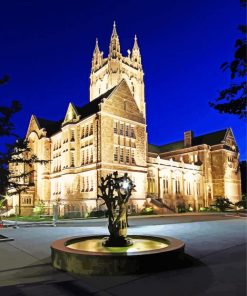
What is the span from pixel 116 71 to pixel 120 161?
45.6m

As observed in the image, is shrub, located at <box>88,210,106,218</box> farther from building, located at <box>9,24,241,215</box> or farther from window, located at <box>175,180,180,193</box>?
window, located at <box>175,180,180,193</box>

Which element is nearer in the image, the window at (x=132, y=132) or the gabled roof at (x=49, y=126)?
the window at (x=132, y=132)

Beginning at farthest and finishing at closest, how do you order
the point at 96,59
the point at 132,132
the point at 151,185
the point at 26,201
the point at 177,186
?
the point at 96,59 < the point at 177,186 < the point at 26,201 < the point at 151,185 < the point at 132,132

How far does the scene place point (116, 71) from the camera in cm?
8675

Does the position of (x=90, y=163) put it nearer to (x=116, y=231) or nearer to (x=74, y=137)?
(x=74, y=137)

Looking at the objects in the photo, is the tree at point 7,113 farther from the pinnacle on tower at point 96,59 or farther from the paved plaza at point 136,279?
the pinnacle on tower at point 96,59

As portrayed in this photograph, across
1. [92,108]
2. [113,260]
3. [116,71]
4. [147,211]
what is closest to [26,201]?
[92,108]

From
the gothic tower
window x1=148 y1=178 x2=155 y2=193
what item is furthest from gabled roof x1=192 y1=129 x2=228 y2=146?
window x1=148 y1=178 x2=155 y2=193

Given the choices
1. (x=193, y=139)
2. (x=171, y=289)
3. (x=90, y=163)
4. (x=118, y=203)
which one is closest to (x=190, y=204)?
(x=193, y=139)

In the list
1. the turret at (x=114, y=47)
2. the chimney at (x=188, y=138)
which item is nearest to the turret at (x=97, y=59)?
the turret at (x=114, y=47)

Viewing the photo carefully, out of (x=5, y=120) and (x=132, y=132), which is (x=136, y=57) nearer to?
(x=132, y=132)

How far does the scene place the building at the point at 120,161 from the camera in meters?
45.7

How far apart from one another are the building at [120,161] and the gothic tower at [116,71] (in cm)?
2125

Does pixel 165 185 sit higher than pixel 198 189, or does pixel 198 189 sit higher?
pixel 165 185
